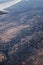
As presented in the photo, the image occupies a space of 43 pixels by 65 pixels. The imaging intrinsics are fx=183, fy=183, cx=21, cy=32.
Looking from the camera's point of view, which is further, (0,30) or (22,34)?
(0,30)

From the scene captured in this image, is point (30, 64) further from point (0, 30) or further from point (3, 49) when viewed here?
point (0, 30)

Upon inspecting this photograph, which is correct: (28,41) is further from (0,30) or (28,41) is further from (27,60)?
(0,30)

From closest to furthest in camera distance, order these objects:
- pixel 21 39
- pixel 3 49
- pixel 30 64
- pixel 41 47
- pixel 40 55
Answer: pixel 30 64 → pixel 40 55 → pixel 41 47 → pixel 3 49 → pixel 21 39

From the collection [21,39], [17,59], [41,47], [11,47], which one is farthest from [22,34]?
[17,59]

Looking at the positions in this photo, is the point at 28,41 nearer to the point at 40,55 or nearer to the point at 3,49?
the point at 3,49

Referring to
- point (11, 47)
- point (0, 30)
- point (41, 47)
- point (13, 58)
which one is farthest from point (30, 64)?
point (0, 30)

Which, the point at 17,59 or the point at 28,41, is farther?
the point at 28,41

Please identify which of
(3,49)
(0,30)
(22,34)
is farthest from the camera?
(0,30)

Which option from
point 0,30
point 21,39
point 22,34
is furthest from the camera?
point 0,30

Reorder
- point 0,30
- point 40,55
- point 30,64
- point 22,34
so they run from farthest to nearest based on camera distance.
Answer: point 0,30 → point 22,34 → point 40,55 → point 30,64
